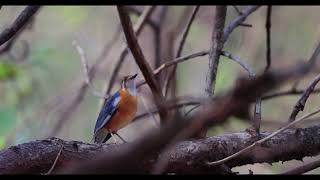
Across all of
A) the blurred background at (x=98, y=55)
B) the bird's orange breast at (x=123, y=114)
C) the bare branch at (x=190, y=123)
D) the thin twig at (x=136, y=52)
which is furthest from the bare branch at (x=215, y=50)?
the bare branch at (x=190, y=123)

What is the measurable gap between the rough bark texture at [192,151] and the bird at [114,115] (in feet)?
4.42

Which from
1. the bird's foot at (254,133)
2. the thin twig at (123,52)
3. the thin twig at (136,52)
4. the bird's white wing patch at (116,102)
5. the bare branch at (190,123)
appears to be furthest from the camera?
the thin twig at (123,52)

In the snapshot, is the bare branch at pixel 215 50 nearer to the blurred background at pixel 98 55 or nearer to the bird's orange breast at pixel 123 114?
the bird's orange breast at pixel 123 114

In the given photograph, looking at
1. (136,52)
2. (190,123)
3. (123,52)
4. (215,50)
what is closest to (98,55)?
(123,52)

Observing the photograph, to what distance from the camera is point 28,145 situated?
5.76 ft

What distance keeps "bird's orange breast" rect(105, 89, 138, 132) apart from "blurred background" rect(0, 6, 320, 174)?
84 centimetres

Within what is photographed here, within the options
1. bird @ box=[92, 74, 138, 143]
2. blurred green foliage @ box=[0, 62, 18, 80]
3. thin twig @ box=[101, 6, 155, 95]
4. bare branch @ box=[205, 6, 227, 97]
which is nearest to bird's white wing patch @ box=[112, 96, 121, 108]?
bird @ box=[92, 74, 138, 143]

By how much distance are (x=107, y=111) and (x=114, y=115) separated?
0.15 feet

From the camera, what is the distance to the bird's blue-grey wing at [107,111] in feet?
10.6

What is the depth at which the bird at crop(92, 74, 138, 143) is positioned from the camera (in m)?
3.26

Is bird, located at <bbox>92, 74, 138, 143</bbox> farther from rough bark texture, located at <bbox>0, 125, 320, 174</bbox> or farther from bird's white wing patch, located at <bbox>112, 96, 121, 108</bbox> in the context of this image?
rough bark texture, located at <bbox>0, 125, 320, 174</bbox>

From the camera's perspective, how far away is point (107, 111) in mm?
3293

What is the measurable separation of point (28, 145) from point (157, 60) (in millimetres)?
2521

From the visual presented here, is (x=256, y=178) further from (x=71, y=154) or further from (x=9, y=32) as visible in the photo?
(x=9, y=32)
